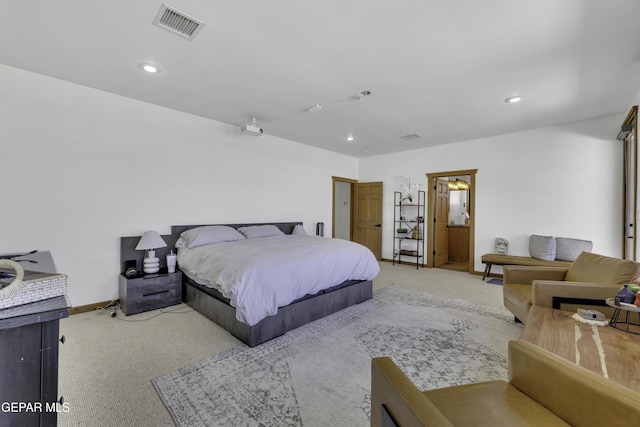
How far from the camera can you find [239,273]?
2555 mm

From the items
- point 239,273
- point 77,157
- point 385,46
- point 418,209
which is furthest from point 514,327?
point 77,157

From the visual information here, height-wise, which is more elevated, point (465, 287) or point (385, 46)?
point (385, 46)

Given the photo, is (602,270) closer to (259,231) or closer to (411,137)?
(411,137)

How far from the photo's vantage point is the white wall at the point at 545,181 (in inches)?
168

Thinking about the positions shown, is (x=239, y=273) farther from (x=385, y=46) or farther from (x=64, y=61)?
(x=64, y=61)

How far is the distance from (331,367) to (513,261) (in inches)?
159

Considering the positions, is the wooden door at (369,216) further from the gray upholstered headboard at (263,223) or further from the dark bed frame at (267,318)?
the dark bed frame at (267,318)

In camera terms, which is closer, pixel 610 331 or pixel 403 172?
pixel 610 331

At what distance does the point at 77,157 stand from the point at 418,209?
617 centimetres

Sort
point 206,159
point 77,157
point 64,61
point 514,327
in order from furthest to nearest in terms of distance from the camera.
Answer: point 206,159
point 77,157
point 514,327
point 64,61

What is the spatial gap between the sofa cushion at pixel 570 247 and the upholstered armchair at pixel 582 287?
6.91ft

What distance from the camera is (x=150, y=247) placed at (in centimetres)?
345

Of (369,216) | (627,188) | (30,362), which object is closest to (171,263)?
(30,362)

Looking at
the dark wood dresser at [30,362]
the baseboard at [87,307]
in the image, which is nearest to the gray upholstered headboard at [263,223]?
the baseboard at [87,307]
